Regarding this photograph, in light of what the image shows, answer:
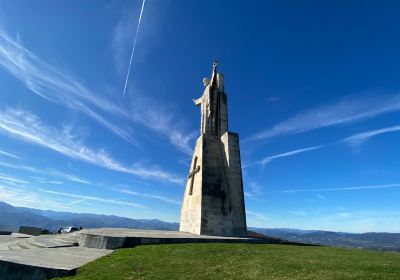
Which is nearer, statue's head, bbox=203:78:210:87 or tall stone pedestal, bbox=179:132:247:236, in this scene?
tall stone pedestal, bbox=179:132:247:236

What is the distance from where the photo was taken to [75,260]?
500 inches

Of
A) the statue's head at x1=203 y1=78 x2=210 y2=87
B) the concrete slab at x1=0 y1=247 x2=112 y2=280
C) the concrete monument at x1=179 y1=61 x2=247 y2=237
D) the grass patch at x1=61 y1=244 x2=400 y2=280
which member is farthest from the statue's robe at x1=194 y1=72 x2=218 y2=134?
the concrete slab at x1=0 y1=247 x2=112 y2=280

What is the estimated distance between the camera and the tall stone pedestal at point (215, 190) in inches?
909

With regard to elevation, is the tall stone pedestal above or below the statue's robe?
below

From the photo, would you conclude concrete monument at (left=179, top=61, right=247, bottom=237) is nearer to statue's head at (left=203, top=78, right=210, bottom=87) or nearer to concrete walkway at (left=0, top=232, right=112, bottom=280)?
statue's head at (left=203, top=78, right=210, bottom=87)

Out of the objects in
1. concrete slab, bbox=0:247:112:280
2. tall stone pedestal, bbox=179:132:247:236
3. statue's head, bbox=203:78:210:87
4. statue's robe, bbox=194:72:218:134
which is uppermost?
statue's head, bbox=203:78:210:87

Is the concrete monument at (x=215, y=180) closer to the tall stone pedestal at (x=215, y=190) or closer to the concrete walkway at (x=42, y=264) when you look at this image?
the tall stone pedestal at (x=215, y=190)

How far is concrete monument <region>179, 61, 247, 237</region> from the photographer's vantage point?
912 inches

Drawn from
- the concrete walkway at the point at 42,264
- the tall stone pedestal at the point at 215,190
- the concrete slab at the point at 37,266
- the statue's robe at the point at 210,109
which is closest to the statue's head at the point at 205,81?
the statue's robe at the point at 210,109

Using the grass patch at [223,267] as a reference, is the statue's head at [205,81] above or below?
above

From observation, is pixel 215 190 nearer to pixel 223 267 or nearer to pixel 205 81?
pixel 205 81

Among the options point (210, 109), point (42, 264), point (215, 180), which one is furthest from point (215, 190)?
point (42, 264)

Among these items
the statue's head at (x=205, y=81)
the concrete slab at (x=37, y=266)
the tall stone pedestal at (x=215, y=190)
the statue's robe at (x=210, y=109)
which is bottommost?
the concrete slab at (x=37, y=266)

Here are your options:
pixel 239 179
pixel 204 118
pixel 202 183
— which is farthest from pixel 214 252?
pixel 204 118
